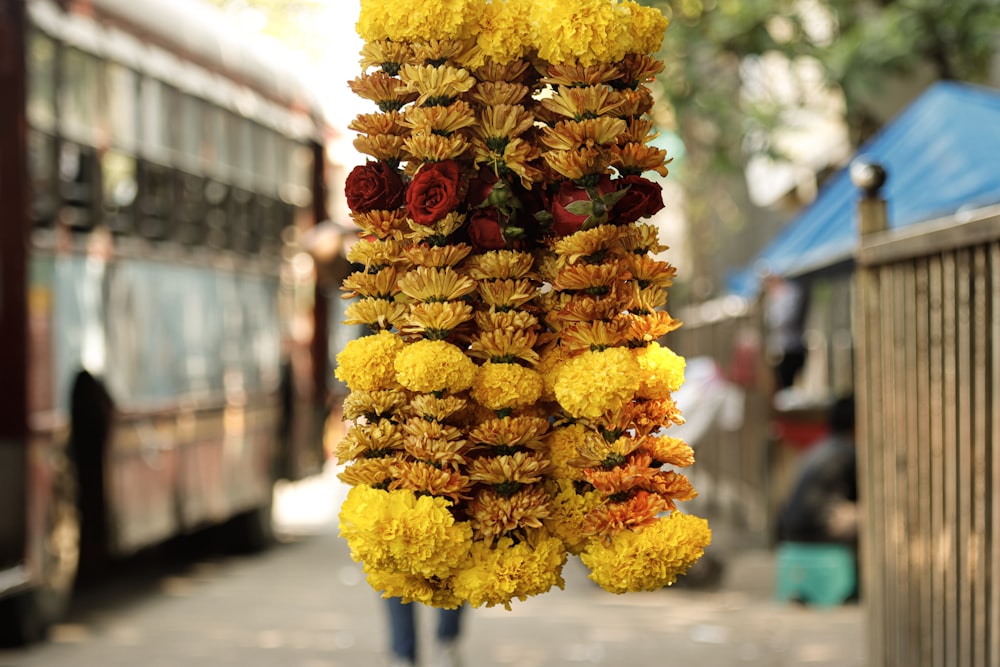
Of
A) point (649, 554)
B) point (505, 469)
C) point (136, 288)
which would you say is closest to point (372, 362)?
point (505, 469)

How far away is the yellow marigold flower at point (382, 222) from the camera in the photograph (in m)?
3.39

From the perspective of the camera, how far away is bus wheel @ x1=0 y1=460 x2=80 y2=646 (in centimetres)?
811

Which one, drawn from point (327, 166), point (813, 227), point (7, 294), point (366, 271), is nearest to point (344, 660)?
point (7, 294)

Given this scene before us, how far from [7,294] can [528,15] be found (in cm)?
514

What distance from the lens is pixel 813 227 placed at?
364 inches

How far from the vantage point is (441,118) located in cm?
332

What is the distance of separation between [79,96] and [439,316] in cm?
593

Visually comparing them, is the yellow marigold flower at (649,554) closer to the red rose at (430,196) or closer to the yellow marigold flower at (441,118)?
the red rose at (430,196)

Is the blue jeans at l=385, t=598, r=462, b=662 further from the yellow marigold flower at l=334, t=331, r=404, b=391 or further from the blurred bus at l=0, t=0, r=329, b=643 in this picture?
the blurred bus at l=0, t=0, r=329, b=643

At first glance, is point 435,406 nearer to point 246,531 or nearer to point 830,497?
point 830,497

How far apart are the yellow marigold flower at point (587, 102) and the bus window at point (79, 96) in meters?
5.65

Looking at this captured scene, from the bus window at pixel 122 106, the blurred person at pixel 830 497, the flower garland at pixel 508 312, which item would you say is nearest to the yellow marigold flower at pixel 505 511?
the flower garland at pixel 508 312

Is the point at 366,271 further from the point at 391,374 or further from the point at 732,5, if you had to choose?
the point at 732,5

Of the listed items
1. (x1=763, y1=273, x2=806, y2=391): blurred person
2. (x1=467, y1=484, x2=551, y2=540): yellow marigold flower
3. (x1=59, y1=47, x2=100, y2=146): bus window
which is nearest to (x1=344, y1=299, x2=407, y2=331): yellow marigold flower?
(x1=467, y1=484, x2=551, y2=540): yellow marigold flower
